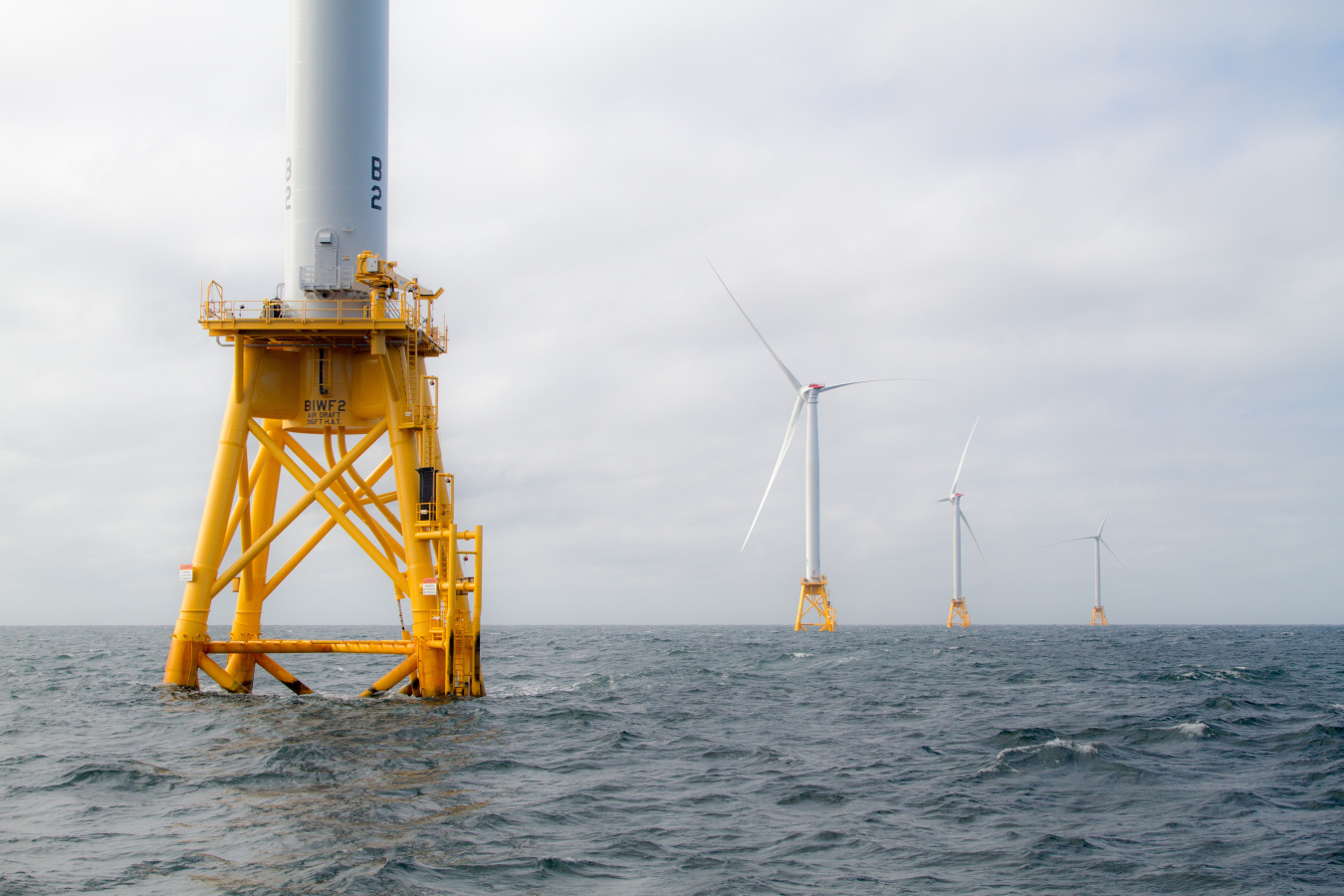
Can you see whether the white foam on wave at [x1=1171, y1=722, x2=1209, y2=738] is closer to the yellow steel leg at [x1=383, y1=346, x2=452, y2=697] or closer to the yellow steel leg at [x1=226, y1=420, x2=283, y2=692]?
the yellow steel leg at [x1=383, y1=346, x2=452, y2=697]

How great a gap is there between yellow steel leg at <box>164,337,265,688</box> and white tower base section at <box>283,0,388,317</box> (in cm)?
366

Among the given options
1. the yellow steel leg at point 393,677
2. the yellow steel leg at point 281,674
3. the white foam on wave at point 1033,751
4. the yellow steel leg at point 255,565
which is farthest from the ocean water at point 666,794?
the yellow steel leg at point 255,565

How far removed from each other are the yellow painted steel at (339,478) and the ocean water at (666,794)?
1802 millimetres

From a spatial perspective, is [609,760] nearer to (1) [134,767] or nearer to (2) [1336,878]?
(1) [134,767]

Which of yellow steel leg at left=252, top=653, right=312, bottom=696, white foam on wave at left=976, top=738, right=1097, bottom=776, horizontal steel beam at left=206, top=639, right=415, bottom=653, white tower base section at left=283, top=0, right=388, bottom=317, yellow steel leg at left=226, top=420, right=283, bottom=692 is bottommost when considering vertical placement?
white foam on wave at left=976, top=738, right=1097, bottom=776

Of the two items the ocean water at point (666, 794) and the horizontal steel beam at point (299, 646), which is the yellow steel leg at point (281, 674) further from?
the horizontal steel beam at point (299, 646)

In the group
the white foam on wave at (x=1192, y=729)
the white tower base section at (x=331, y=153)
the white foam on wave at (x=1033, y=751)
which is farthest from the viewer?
the white tower base section at (x=331, y=153)

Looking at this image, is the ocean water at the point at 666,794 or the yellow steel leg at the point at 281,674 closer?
the ocean water at the point at 666,794

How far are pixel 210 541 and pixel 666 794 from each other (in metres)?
17.7

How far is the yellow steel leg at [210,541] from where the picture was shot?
2934 cm

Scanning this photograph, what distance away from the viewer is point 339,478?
3150 cm

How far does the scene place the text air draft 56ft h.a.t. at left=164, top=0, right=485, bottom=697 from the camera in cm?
2956

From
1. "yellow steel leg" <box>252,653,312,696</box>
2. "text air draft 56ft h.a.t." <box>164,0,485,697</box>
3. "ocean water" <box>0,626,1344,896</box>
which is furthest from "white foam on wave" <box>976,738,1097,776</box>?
"yellow steel leg" <box>252,653,312,696</box>

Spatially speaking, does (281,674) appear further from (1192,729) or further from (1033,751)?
(1192,729)
